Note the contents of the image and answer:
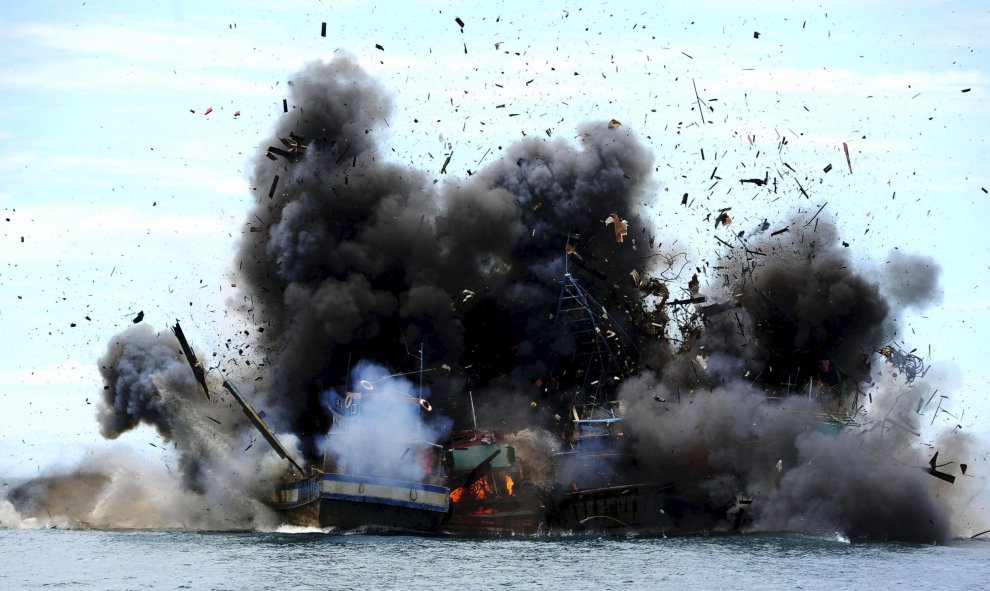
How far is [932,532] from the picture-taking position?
82438mm

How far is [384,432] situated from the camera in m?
86.4

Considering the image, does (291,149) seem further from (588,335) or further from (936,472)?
(936,472)

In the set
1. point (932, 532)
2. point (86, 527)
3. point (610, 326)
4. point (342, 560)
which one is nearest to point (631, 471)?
point (610, 326)

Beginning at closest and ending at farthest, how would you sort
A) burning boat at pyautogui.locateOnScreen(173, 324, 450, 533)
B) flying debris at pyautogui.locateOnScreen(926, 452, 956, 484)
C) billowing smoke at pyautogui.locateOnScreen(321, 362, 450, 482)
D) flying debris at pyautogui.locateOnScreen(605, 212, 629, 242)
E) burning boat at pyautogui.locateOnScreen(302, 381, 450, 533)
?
burning boat at pyautogui.locateOnScreen(302, 381, 450, 533), burning boat at pyautogui.locateOnScreen(173, 324, 450, 533), flying debris at pyautogui.locateOnScreen(926, 452, 956, 484), billowing smoke at pyautogui.locateOnScreen(321, 362, 450, 482), flying debris at pyautogui.locateOnScreen(605, 212, 629, 242)

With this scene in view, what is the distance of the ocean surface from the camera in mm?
66438

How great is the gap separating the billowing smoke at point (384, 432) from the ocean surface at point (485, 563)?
459 cm

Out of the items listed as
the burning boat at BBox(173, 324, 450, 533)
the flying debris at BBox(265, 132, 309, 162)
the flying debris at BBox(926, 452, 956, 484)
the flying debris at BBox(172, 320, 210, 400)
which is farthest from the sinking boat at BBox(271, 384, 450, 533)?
the flying debris at BBox(926, 452, 956, 484)

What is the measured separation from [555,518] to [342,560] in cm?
2197

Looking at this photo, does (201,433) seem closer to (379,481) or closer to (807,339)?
(379,481)

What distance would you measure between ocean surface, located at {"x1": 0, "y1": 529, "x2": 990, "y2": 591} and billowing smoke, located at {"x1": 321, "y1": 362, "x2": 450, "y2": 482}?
15.1 feet

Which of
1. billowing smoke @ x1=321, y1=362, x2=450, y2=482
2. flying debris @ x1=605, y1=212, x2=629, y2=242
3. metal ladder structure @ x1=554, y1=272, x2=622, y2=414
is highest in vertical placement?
flying debris @ x1=605, y1=212, x2=629, y2=242

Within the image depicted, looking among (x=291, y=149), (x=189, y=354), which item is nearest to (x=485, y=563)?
(x=189, y=354)

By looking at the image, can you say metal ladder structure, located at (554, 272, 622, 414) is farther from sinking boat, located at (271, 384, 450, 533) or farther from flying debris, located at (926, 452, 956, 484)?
flying debris, located at (926, 452, 956, 484)

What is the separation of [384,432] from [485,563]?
16.1 meters
